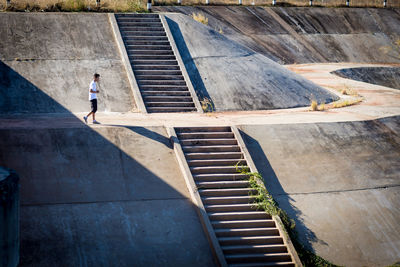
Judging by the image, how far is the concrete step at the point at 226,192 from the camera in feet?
41.6

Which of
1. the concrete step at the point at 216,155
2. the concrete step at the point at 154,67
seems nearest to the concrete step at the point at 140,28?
the concrete step at the point at 154,67

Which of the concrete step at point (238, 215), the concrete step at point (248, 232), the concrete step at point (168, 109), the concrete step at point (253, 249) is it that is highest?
the concrete step at point (238, 215)

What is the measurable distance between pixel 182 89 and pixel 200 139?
13.4ft

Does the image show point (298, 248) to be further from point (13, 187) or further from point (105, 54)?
point (105, 54)

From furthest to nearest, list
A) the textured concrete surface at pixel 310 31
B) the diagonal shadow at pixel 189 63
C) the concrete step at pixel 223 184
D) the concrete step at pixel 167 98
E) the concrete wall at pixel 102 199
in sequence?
1. the textured concrete surface at pixel 310 31
2. the diagonal shadow at pixel 189 63
3. the concrete step at pixel 167 98
4. the concrete step at pixel 223 184
5. the concrete wall at pixel 102 199

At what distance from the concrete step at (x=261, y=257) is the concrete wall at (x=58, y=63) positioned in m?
6.98

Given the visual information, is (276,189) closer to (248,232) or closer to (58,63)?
(248,232)

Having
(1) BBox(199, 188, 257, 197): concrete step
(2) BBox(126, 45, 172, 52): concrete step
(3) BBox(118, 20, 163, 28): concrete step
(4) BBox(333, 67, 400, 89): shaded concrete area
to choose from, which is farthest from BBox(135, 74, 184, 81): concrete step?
(4) BBox(333, 67, 400, 89): shaded concrete area

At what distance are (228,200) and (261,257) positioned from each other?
68.2 inches

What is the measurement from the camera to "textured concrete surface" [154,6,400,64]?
98.4 feet

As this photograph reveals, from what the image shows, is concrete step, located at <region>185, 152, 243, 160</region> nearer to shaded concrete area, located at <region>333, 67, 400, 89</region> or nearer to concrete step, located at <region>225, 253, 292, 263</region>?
concrete step, located at <region>225, 253, 292, 263</region>

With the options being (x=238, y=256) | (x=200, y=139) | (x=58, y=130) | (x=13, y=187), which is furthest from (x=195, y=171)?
(x=13, y=187)

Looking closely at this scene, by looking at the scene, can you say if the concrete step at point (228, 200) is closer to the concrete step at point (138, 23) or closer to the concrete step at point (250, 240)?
the concrete step at point (250, 240)

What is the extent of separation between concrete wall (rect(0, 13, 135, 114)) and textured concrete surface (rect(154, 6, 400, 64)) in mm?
10574
